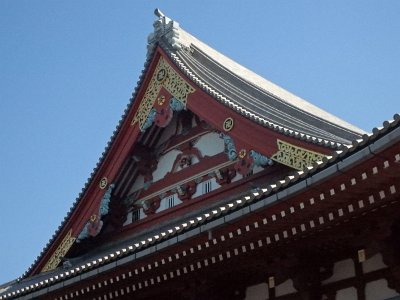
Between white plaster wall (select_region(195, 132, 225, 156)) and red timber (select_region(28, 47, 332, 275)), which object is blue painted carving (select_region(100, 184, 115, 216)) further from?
white plaster wall (select_region(195, 132, 225, 156))

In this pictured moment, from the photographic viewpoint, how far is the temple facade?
804 cm

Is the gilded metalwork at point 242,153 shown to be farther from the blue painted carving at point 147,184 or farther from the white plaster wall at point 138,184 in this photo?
the white plaster wall at point 138,184

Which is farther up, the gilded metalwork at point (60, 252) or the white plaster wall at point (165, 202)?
the white plaster wall at point (165, 202)

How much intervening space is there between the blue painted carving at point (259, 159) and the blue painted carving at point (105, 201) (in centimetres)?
419

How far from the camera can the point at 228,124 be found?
12.4 meters

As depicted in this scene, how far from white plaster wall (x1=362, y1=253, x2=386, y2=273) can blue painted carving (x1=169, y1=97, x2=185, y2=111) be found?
6.00 m

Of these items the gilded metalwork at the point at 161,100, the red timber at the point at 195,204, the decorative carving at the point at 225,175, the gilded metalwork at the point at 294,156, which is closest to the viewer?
the gilded metalwork at the point at 294,156

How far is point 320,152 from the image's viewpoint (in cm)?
1016

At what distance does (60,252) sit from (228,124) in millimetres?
5493

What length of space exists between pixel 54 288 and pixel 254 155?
174 inches

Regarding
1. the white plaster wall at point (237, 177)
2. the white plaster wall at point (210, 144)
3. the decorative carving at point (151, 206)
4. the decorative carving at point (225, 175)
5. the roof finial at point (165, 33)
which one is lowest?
the white plaster wall at point (237, 177)

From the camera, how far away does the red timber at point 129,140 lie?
12.1 meters

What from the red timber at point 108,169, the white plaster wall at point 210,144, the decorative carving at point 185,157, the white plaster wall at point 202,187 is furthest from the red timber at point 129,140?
the white plaster wall at point 202,187

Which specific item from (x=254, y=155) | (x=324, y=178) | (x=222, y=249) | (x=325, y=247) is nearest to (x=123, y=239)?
(x=254, y=155)
